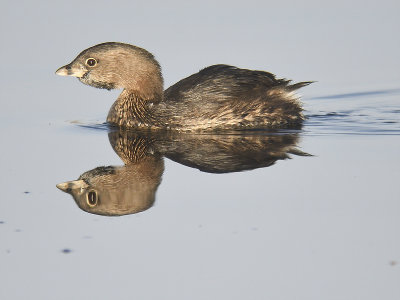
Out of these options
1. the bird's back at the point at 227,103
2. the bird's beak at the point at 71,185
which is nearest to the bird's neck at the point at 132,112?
the bird's back at the point at 227,103

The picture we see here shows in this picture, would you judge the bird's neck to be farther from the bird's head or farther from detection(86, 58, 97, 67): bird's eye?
detection(86, 58, 97, 67): bird's eye

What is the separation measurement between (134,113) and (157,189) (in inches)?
142

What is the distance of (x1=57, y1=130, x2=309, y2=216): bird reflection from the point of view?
9.41 metres

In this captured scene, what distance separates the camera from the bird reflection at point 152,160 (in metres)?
9.41

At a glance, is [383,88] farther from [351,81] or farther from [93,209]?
[93,209]

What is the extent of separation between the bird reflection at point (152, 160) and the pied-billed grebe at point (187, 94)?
0.36 metres

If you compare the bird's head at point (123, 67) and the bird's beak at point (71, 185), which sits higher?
the bird's head at point (123, 67)

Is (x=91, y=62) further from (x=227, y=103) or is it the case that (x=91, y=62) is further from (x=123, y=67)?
(x=227, y=103)

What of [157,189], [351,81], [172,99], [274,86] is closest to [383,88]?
[351,81]

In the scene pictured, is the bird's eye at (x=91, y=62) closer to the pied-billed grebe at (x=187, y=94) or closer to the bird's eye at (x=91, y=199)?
the pied-billed grebe at (x=187, y=94)

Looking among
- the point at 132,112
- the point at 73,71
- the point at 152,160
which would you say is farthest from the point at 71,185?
the point at 73,71

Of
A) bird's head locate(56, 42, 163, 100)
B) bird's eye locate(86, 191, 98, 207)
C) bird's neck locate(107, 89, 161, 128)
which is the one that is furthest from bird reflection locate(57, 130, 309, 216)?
bird's head locate(56, 42, 163, 100)

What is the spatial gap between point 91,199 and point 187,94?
12.4 ft

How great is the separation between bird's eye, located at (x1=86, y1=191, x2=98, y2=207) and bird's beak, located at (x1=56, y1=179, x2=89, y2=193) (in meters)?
0.24
